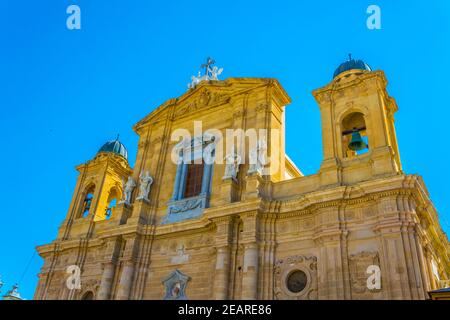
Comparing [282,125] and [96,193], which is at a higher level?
[282,125]

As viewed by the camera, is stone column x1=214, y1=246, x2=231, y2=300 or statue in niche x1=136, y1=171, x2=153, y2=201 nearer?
stone column x1=214, y1=246, x2=231, y2=300

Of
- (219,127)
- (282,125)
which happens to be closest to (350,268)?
(282,125)

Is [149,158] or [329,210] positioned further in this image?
[149,158]

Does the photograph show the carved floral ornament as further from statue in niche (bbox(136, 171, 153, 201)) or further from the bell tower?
the bell tower

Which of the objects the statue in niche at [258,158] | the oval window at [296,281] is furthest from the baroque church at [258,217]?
the statue in niche at [258,158]

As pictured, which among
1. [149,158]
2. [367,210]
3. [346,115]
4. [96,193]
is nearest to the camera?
[367,210]

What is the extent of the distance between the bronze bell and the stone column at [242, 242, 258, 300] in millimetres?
5476

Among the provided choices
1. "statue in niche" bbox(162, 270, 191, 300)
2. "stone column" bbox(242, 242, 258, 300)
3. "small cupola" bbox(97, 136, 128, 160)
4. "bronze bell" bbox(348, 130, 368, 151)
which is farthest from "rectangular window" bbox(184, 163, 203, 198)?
"small cupola" bbox(97, 136, 128, 160)

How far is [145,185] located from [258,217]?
6609 millimetres

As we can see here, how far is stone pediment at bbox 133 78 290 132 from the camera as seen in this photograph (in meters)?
19.2
